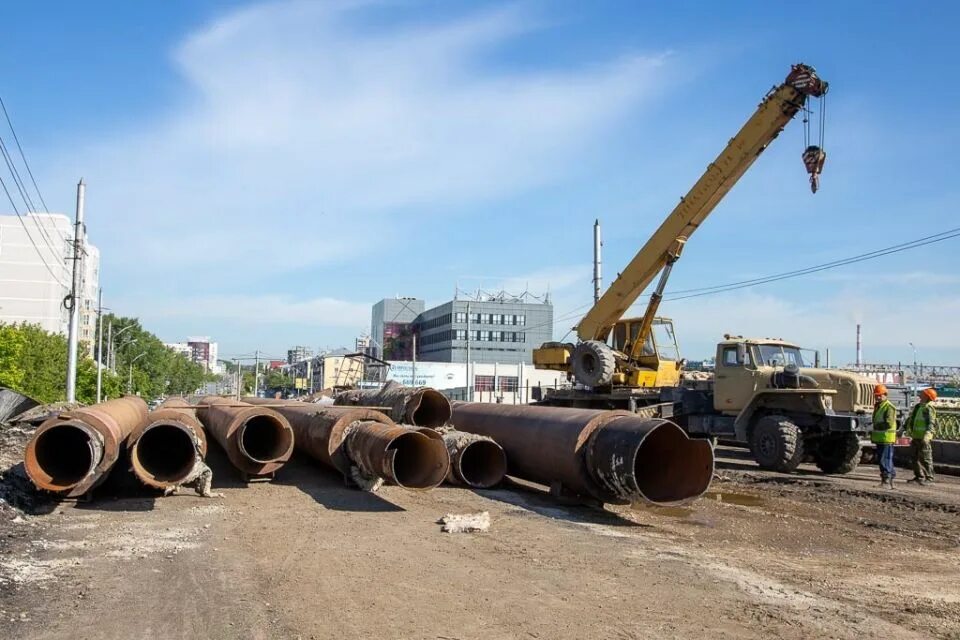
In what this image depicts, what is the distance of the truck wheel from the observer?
1467cm

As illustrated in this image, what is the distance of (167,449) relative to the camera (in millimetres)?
11438

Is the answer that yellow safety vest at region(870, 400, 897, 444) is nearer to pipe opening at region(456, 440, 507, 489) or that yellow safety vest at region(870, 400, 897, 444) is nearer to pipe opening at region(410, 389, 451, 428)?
pipe opening at region(456, 440, 507, 489)

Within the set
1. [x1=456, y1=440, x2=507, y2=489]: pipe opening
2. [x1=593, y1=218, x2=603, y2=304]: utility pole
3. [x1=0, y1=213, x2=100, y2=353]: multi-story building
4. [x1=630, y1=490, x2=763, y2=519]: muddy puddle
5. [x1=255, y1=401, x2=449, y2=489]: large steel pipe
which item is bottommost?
[x1=630, y1=490, x2=763, y2=519]: muddy puddle

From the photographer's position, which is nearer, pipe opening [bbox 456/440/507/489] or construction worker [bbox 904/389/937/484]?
pipe opening [bbox 456/440/507/489]

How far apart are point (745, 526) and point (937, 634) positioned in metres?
4.11

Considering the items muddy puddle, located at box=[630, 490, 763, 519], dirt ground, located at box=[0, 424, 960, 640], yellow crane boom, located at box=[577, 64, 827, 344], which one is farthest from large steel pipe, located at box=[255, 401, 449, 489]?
yellow crane boom, located at box=[577, 64, 827, 344]

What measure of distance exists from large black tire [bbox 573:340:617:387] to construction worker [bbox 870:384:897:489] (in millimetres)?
5954

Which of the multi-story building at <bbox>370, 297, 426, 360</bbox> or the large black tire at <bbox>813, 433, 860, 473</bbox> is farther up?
the multi-story building at <bbox>370, 297, 426, 360</bbox>

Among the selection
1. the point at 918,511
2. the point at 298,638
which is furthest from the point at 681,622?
the point at 918,511

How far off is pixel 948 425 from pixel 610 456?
55.1ft

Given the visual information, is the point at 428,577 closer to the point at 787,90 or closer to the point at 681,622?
the point at 681,622

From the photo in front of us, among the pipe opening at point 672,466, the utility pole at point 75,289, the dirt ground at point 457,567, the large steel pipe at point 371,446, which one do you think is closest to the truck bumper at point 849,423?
the dirt ground at point 457,567

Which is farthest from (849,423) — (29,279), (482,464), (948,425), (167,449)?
(29,279)

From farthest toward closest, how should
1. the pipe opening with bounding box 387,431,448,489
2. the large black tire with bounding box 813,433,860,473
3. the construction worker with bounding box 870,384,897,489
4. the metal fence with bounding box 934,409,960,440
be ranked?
the metal fence with bounding box 934,409,960,440, the large black tire with bounding box 813,433,860,473, the construction worker with bounding box 870,384,897,489, the pipe opening with bounding box 387,431,448,489
